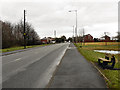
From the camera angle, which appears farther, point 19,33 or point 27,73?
point 19,33

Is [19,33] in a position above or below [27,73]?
above

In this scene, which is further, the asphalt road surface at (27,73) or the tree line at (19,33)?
the tree line at (19,33)

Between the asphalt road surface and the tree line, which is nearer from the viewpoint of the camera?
the asphalt road surface

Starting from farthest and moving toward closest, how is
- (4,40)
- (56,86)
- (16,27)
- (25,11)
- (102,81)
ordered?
1. (16,27)
2. (4,40)
3. (25,11)
4. (102,81)
5. (56,86)

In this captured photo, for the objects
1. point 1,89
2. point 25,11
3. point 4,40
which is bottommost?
point 1,89

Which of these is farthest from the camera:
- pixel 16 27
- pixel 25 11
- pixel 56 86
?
pixel 16 27

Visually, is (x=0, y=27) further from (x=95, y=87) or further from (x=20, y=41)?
(x=95, y=87)

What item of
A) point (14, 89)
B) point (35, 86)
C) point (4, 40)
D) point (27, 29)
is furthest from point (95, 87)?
point (27, 29)

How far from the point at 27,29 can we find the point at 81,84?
5468 cm

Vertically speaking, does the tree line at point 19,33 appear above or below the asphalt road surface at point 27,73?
above

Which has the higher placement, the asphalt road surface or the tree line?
the tree line

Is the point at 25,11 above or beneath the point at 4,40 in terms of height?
above

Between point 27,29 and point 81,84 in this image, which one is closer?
point 81,84

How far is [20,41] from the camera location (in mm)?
42094
